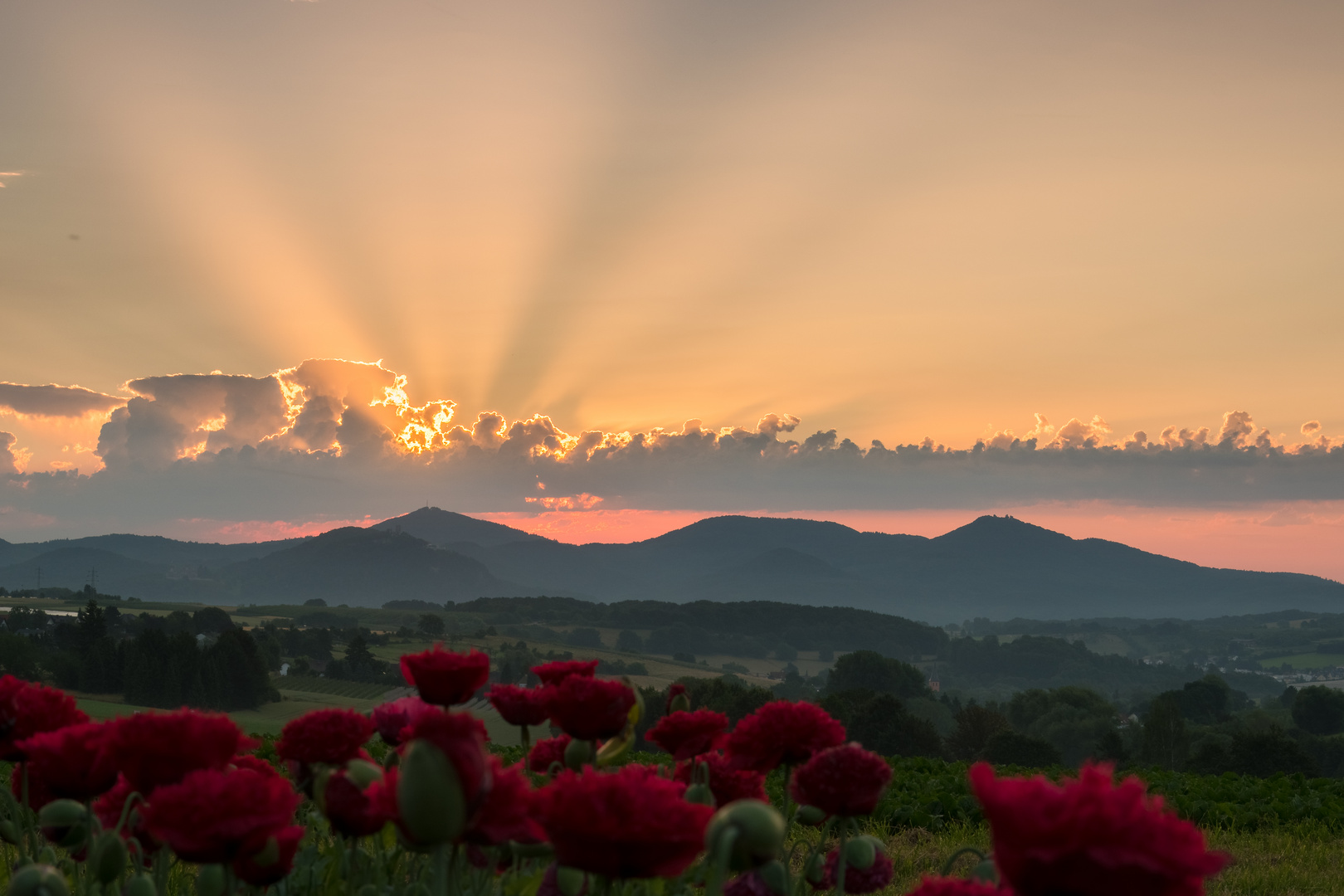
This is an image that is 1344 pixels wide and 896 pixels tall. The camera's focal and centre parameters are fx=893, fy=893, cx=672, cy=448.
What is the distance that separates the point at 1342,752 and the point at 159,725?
92.7 meters

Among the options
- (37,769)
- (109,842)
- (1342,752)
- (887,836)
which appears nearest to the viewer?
(109,842)

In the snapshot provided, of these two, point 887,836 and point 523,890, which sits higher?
point 523,890

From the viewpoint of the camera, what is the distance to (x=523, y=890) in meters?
3.32

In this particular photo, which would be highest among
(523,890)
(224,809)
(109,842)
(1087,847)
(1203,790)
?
(1087,847)

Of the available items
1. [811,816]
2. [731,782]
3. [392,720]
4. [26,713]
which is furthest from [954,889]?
[26,713]

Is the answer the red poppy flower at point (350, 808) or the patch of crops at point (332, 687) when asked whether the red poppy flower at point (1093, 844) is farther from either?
the patch of crops at point (332, 687)

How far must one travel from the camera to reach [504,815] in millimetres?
2096

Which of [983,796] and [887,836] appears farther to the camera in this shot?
[887,836]

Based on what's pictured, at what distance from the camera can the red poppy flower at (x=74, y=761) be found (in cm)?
282

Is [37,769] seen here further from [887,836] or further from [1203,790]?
[1203,790]

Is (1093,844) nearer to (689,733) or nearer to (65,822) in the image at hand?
(689,733)

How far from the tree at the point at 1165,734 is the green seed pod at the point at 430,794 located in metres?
80.9

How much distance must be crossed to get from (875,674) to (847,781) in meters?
119

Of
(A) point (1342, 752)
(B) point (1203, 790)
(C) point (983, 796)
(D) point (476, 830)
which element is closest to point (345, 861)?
(D) point (476, 830)
